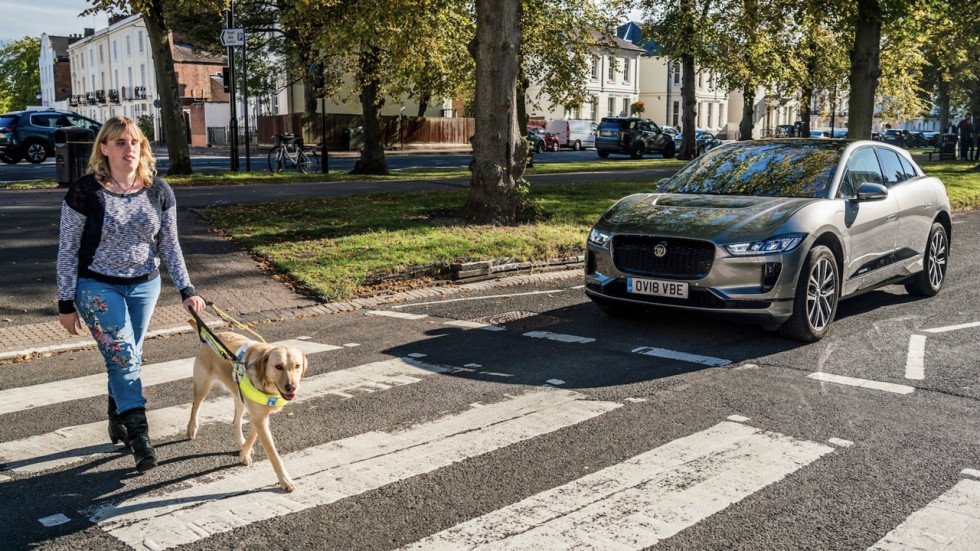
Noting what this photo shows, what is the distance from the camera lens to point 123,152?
15.3 ft

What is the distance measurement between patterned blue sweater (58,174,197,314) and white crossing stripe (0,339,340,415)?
5.26 feet

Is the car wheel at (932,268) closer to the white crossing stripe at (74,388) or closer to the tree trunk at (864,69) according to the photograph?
the white crossing stripe at (74,388)

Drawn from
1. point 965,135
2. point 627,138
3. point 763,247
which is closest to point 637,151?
point 627,138

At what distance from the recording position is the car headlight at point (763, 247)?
24.6ft

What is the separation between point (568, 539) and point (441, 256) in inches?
316

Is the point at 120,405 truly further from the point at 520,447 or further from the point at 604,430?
the point at 604,430

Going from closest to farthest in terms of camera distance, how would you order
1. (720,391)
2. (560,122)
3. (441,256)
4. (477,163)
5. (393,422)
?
(393,422), (720,391), (441,256), (477,163), (560,122)

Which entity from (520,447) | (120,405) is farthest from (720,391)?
(120,405)

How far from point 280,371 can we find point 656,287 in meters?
4.41

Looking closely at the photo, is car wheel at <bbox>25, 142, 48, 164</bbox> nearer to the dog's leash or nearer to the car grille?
the car grille

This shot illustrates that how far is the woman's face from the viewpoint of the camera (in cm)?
463

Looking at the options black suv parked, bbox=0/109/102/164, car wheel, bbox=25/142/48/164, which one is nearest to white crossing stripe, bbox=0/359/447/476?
black suv parked, bbox=0/109/102/164

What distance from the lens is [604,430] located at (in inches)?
211

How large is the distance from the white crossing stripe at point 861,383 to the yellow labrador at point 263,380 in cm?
411
